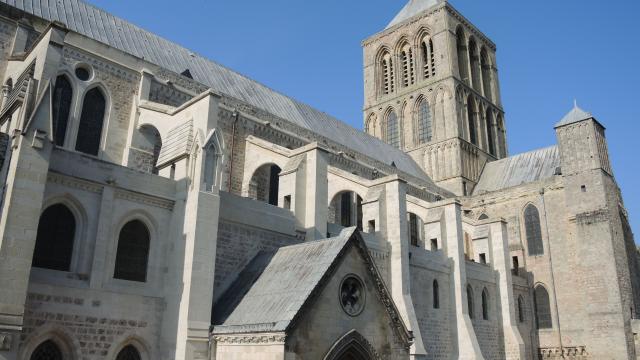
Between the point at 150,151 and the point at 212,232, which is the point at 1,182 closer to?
the point at 212,232

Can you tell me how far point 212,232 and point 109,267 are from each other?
7.95 feet

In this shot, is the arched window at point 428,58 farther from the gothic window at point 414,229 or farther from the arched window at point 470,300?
the arched window at point 470,300

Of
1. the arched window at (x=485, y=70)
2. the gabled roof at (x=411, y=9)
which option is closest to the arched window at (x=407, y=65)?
the gabled roof at (x=411, y=9)

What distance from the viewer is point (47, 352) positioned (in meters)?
10.8

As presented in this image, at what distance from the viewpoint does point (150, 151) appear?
18.1m

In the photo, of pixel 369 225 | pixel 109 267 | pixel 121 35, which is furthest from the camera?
pixel 121 35

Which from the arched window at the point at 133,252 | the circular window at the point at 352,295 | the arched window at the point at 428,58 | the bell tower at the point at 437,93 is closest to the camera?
the circular window at the point at 352,295

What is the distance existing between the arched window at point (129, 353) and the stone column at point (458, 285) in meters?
14.2

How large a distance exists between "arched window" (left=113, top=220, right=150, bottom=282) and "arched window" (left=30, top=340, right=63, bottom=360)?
1950 mm

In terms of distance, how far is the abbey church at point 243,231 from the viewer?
10.9m

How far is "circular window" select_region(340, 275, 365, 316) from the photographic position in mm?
11422

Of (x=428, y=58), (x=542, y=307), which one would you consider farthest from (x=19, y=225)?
(x=428, y=58)

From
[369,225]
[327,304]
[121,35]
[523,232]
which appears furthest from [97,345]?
[523,232]

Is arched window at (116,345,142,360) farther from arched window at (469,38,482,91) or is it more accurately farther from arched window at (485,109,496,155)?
arched window at (469,38,482,91)
